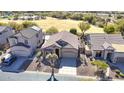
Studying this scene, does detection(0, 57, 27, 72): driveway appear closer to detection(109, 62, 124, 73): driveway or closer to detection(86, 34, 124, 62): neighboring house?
detection(86, 34, 124, 62): neighboring house

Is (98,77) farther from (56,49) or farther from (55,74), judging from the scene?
(56,49)

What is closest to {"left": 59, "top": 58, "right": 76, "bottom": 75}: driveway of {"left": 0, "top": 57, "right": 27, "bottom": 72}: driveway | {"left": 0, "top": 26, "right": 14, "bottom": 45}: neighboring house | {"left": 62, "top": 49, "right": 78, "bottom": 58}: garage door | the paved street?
{"left": 62, "top": 49, "right": 78, "bottom": 58}: garage door

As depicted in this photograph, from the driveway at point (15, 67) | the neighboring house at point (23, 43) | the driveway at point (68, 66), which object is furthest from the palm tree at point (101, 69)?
the neighboring house at point (23, 43)

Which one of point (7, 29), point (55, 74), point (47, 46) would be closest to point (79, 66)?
point (55, 74)

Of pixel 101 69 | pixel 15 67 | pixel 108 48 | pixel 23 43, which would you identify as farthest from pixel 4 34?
pixel 101 69

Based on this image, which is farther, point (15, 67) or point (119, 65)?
point (119, 65)

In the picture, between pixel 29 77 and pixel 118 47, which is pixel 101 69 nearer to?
pixel 118 47

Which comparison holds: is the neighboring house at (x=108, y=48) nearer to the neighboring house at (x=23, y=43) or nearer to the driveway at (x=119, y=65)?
the driveway at (x=119, y=65)
